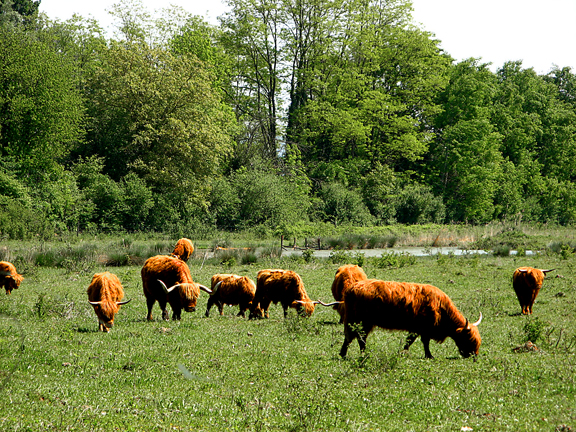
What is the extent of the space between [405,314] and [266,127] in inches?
1863

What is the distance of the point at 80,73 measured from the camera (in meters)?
49.1

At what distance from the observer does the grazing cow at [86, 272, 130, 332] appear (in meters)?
11.9

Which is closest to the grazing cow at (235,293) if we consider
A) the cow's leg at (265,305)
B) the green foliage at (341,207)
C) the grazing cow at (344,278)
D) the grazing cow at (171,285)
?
the cow's leg at (265,305)

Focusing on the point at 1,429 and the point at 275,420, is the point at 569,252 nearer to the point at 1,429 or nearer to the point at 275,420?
the point at 275,420

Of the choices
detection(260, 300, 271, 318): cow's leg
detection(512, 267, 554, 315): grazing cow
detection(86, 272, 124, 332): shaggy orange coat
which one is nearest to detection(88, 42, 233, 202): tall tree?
detection(260, 300, 271, 318): cow's leg

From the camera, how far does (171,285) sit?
13.6 m

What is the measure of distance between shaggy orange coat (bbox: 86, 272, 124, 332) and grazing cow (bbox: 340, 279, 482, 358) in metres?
5.52

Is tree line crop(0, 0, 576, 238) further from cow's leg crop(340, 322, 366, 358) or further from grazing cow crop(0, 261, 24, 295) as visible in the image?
cow's leg crop(340, 322, 366, 358)

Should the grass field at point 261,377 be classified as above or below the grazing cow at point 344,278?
below

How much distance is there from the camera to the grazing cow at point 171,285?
43.3 ft

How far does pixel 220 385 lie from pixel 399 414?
8.94 ft

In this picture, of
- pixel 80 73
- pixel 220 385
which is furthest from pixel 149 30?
pixel 220 385

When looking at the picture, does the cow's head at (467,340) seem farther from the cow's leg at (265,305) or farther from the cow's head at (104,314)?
the cow's head at (104,314)

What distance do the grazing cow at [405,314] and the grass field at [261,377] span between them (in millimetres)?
404
